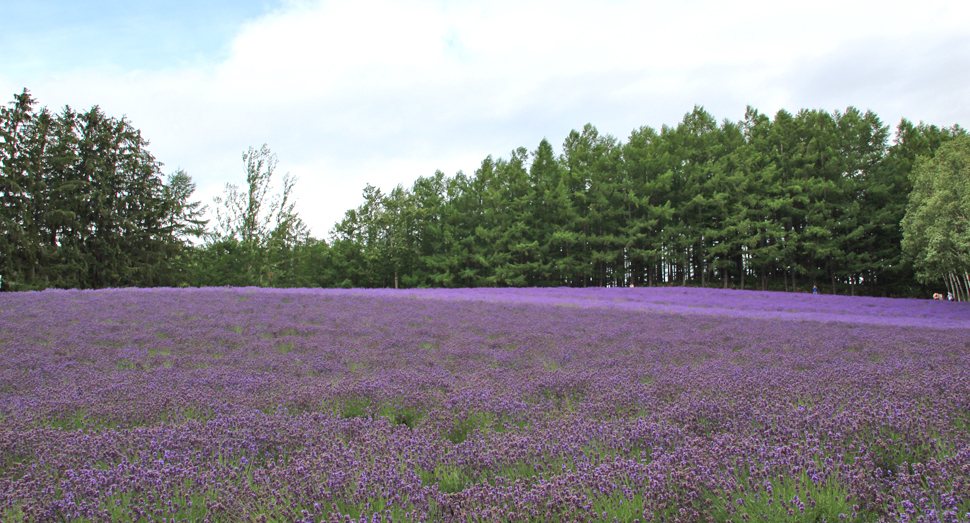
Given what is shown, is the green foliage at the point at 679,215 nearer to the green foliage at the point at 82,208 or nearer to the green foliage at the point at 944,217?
the green foliage at the point at 944,217

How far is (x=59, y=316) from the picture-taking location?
10.1 m

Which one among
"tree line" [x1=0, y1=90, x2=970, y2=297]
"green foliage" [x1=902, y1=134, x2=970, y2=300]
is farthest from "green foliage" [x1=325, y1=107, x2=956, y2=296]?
"green foliage" [x1=902, y1=134, x2=970, y2=300]

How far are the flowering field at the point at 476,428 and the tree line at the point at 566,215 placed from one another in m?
28.0

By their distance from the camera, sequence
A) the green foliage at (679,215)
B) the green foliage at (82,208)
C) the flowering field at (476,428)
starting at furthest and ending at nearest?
the green foliage at (679,215)
the green foliage at (82,208)
the flowering field at (476,428)

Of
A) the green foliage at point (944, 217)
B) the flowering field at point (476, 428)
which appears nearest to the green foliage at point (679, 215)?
the green foliage at point (944, 217)

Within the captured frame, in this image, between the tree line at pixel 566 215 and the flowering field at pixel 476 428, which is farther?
the tree line at pixel 566 215

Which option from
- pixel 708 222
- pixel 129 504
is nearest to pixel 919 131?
pixel 708 222

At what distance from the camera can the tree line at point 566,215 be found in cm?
3031

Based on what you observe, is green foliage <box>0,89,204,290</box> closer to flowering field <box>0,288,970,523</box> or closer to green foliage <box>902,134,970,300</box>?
flowering field <box>0,288,970,523</box>

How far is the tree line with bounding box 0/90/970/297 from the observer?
30312mm

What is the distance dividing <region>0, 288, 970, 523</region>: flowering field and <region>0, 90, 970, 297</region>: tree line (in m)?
28.0

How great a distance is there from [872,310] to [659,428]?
22700 millimetres

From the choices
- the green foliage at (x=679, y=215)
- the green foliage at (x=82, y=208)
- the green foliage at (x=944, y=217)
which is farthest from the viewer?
the green foliage at (x=679, y=215)

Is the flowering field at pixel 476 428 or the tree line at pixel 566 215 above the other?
the tree line at pixel 566 215
